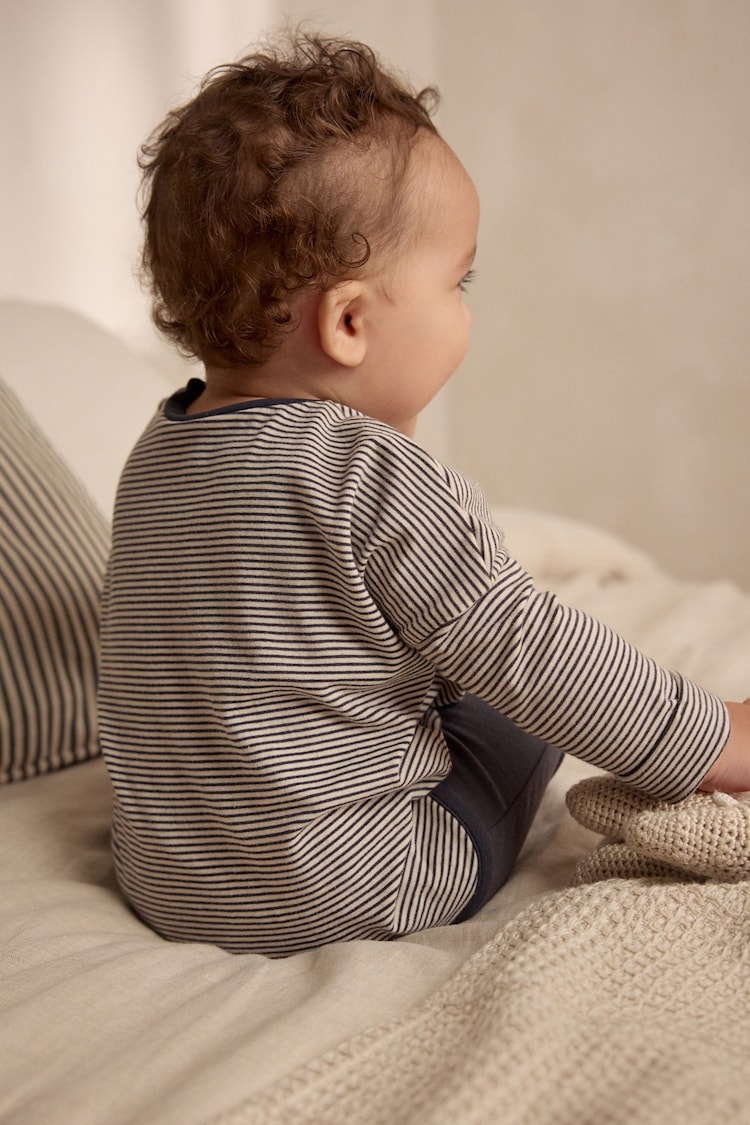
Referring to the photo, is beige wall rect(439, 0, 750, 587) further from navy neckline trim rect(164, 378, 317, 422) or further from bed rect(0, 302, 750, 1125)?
navy neckline trim rect(164, 378, 317, 422)

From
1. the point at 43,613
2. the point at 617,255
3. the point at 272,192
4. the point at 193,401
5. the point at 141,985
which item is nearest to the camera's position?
the point at 141,985

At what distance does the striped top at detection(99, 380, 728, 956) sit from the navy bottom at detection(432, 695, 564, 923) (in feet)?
0.05

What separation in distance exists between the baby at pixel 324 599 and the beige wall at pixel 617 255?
1532mm

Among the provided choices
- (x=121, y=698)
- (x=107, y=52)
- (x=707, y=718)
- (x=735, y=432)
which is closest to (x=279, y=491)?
(x=121, y=698)

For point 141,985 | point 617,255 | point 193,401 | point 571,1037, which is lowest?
point 141,985

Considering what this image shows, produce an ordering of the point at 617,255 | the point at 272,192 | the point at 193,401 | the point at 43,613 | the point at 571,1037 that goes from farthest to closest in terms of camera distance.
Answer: the point at 617,255, the point at 43,613, the point at 193,401, the point at 272,192, the point at 571,1037

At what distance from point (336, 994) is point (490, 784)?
0.26 metres

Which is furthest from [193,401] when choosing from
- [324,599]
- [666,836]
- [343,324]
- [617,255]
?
[617,255]

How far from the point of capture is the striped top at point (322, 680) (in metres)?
0.72

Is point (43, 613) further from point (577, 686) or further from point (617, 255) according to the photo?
point (617, 255)

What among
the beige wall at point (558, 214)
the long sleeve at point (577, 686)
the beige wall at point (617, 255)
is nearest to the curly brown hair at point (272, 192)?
the long sleeve at point (577, 686)

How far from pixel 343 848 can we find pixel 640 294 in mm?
1859

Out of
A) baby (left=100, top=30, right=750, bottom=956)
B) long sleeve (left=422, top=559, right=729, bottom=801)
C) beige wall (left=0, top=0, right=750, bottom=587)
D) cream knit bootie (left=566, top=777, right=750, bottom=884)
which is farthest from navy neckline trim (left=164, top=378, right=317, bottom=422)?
beige wall (left=0, top=0, right=750, bottom=587)

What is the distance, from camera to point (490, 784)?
0.85 metres
